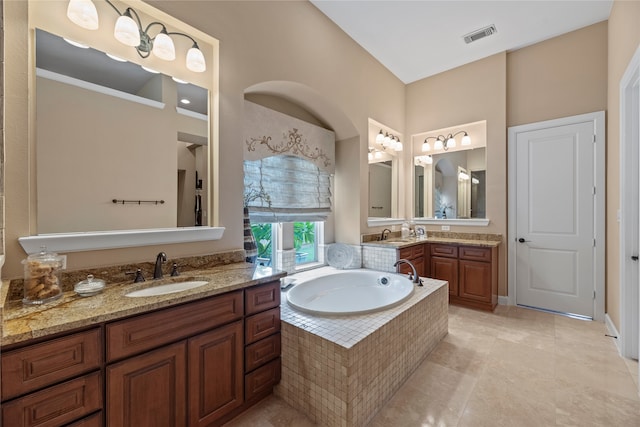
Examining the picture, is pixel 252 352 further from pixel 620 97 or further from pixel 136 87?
pixel 620 97

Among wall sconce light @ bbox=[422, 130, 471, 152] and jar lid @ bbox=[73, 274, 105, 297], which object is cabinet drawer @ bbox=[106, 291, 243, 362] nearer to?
jar lid @ bbox=[73, 274, 105, 297]

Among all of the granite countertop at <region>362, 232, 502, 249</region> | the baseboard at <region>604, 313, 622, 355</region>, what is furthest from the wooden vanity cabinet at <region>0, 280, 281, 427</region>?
the baseboard at <region>604, 313, 622, 355</region>

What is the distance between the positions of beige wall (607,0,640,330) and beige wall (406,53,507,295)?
0.92 metres

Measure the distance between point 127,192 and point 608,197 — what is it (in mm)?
4293

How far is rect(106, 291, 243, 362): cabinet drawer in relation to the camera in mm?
1170

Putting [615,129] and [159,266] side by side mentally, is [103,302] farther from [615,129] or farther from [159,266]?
[615,129]

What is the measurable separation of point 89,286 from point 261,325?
0.90 m

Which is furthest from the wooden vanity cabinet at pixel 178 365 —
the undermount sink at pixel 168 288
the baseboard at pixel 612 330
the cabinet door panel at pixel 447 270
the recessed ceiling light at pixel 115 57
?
the baseboard at pixel 612 330

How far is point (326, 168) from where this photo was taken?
3.43m

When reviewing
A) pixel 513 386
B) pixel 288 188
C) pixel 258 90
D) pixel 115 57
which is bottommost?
pixel 513 386

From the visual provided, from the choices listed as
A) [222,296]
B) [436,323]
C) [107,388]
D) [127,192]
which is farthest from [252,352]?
[436,323]

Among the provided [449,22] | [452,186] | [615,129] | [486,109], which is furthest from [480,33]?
[452,186]

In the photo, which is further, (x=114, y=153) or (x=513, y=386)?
(x=513, y=386)

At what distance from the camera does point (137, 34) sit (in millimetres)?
1638
